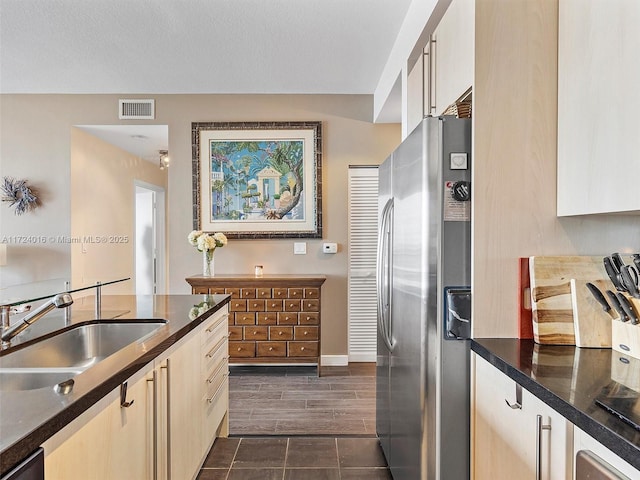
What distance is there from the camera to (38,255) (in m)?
4.26

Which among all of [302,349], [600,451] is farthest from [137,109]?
[600,451]

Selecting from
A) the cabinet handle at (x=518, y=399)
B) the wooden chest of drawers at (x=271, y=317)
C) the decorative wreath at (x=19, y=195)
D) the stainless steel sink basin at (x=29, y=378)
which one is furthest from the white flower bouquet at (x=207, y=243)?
the cabinet handle at (x=518, y=399)

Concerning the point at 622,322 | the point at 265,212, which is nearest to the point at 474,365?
the point at 622,322

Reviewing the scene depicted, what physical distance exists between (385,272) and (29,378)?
5.06ft

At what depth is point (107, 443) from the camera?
1143 mm

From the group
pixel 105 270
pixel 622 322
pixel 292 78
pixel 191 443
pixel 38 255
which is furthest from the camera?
pixel 105 270

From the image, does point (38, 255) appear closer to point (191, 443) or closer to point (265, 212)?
point (265, 212)

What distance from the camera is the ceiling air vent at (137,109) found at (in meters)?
4.26

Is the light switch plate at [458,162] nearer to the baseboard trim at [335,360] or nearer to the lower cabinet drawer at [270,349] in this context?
the lower cabinet drawer at [270,349]

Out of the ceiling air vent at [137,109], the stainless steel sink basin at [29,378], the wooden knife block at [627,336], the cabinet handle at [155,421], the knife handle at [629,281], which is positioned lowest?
Answer: the cabinet handle at [155,421]

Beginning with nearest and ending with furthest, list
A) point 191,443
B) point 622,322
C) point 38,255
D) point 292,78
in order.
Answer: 1. point 622,322
2. point 191,443
3. point 292,78
4. point 38,255

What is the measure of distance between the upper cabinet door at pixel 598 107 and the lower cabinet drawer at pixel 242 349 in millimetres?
2983

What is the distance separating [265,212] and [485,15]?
304 cm

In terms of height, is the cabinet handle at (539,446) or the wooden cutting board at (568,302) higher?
the wooden cutting board at (568,302)
